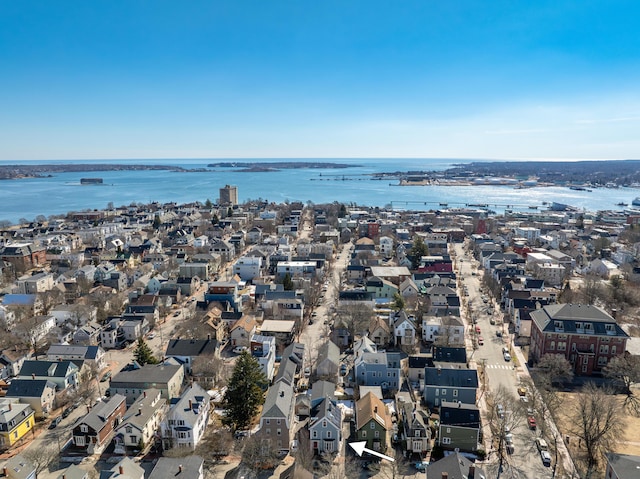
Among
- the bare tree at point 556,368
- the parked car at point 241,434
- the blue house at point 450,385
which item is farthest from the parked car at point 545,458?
the parked car at point 241,434

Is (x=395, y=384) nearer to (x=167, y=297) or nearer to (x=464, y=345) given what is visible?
(x=464, y=345)

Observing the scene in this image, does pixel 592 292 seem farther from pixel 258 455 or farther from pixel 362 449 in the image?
pixel 258 455

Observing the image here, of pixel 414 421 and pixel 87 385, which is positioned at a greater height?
pixel 414 421

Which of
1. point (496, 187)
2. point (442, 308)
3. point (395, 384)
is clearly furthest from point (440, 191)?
point (395, 384)

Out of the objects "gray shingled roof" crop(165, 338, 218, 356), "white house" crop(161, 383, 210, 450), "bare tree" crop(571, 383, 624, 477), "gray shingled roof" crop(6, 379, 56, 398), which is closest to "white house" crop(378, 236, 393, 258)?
"gray shingled roof" crop(165, 338, 218, 356)

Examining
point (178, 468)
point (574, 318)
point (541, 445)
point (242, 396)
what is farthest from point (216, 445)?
point (574, 318)

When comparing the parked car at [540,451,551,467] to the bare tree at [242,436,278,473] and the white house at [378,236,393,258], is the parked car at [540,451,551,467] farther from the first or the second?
the white house at [378,236,393,258]
